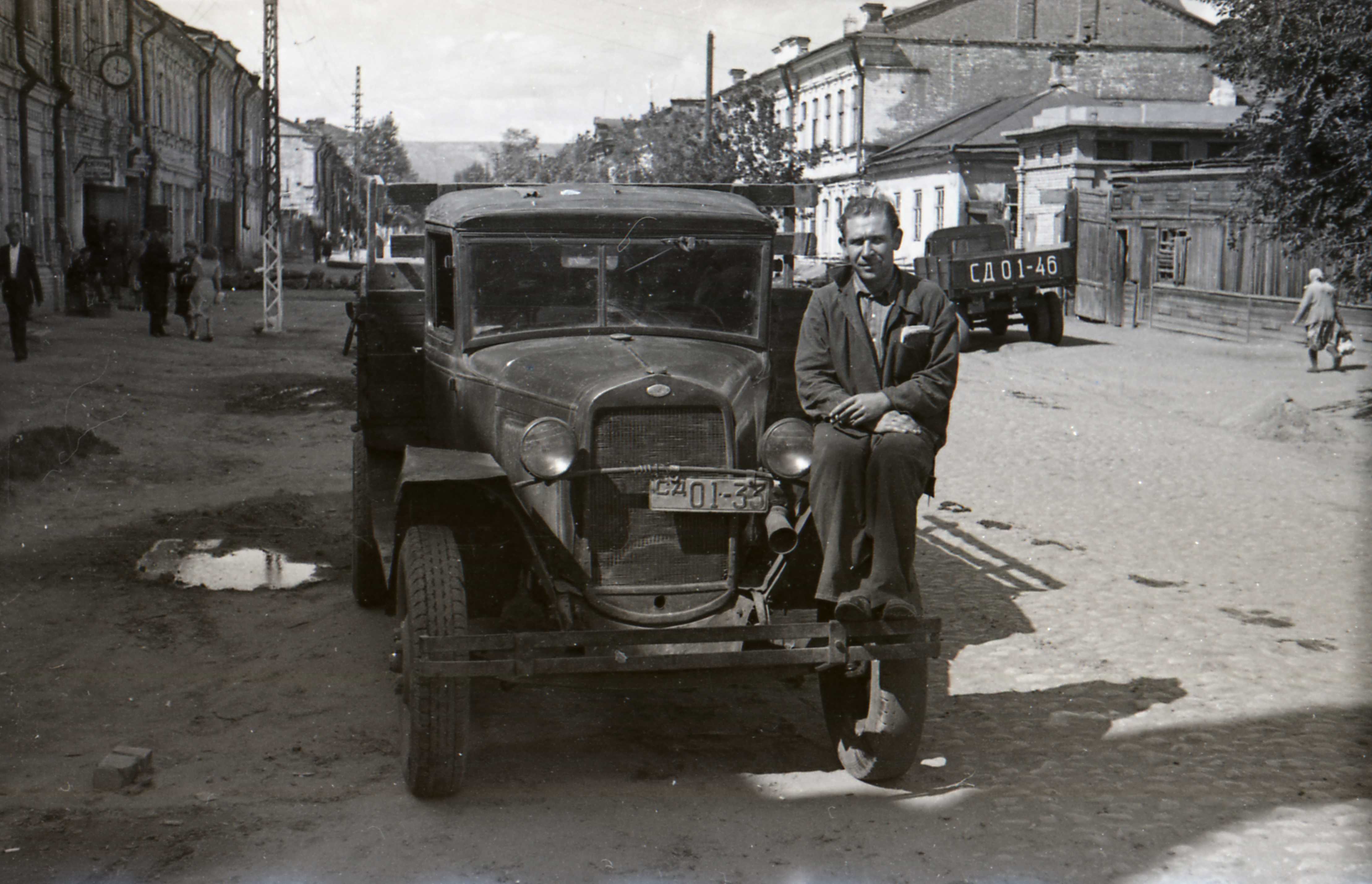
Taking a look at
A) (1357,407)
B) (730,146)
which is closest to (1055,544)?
(1357,407)

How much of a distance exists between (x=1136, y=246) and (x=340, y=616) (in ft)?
81.2

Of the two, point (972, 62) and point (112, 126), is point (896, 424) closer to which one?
point (112, 126)

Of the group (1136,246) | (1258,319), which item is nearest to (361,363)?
(1258,319)

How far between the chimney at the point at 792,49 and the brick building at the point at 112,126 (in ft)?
55.9

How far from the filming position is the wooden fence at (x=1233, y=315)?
2172 centimetres

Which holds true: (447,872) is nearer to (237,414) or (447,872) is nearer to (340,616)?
(340,616)

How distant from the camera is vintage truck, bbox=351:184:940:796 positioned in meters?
4.68

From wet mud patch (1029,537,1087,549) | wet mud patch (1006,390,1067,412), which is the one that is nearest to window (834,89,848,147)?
wet mud patch (1006,390,1067,412)

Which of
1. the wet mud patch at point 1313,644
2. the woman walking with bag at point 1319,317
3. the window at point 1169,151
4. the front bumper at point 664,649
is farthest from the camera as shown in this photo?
the window at point 1169,151

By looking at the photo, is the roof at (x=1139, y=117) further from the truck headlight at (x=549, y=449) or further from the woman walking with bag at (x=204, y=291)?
the truck headlight at (x=549, y=449)

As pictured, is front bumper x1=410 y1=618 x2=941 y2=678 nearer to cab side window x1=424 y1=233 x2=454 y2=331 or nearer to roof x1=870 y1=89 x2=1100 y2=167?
cab side window x1=424 y1=233 x2=454 y2=331

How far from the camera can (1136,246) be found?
28812mm

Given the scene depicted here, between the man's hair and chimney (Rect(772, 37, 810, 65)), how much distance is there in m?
39.9

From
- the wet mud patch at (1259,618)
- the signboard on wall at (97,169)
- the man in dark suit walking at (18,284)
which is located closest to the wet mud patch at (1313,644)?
the wet mud patch at (1259,618)
